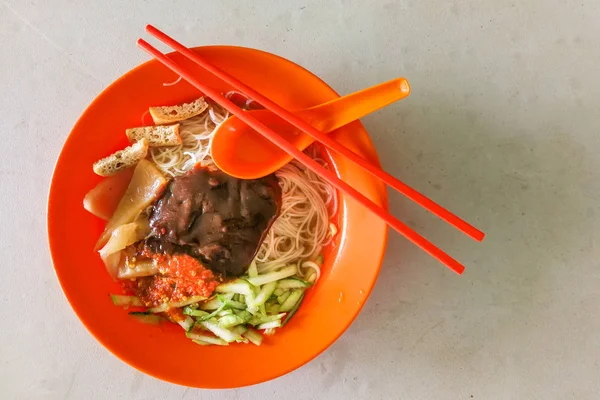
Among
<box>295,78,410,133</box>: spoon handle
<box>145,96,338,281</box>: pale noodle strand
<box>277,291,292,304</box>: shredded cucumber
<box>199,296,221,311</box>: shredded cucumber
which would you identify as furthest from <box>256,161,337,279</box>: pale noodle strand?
<box>295,78,410,133</box>: spoon handle

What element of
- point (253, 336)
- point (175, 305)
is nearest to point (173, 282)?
point (175, 305)

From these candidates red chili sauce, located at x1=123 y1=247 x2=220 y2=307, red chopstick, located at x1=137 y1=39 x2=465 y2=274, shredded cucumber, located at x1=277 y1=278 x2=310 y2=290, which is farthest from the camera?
shredded cucumber, located at x1=277 y1=278 x2=310 y2=290

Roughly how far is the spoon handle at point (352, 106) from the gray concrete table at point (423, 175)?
0.95 ft

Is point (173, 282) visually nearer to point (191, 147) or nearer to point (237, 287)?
point (237, 287)

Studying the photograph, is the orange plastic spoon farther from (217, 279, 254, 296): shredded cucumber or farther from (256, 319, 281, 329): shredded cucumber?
(256, 319, 281, 329): shredded cucumber

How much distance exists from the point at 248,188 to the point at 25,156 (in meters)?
0.91

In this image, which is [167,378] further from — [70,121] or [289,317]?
[70,121]

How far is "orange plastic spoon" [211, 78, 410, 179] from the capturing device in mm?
1765

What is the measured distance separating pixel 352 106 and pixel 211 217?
0.63 meters

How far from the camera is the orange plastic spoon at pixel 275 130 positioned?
1765 millimetres

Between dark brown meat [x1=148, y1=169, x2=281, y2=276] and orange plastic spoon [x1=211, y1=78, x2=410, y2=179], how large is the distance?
70 millimetres

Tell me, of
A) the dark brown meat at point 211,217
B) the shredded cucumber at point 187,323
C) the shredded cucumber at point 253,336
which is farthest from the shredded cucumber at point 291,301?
the shredded cucumber at point 187,323

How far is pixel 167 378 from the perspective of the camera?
183cm

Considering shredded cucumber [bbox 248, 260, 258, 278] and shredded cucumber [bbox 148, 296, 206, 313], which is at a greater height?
shredded cucumber [bbox 148, 296, 206, 313]
